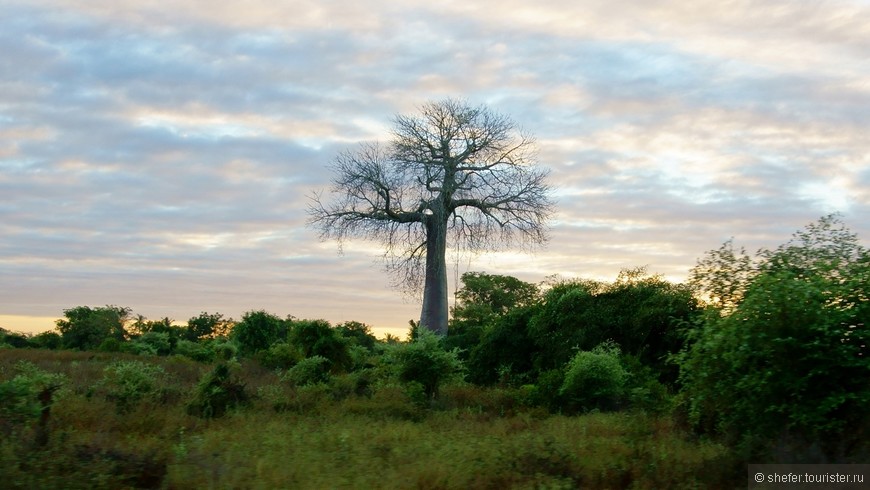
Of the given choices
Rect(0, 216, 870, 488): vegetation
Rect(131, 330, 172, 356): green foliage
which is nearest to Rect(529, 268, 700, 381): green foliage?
Rect(0, 216, 870, 488): vegetation

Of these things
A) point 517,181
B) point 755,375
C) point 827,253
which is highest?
point 517,181

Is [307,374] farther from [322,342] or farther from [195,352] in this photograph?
[195,352]

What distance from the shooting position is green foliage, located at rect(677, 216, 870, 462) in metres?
10.8

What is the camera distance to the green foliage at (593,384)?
19047mm

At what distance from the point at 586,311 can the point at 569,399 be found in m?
5.53

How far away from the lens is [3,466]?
9.14m

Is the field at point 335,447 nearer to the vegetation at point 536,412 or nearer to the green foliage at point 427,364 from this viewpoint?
the vegetation at point 536,412

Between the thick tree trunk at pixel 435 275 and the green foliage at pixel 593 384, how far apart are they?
15706mm

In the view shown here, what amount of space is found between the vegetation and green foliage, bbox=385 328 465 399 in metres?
0.04

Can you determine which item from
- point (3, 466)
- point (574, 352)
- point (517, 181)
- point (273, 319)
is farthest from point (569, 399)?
point (273, 319)

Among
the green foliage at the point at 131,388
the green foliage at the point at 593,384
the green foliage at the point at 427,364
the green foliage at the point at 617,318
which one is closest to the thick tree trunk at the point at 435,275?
the green foliage at the point at 617,318

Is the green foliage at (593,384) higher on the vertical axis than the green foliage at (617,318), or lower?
lower

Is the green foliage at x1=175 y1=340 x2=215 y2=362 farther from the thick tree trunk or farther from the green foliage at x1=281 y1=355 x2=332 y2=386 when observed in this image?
the green foliage at x1=281 y1=355 x2=332 y2=386

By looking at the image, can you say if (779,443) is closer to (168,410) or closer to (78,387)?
(168,410)
